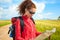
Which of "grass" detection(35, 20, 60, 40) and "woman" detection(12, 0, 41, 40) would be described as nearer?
"woman" detection(12, 0, 41, 40)

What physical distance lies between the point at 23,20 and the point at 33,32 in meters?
0.17

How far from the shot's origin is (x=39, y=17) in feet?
8.86

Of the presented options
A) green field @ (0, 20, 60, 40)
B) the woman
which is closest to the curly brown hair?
the woman

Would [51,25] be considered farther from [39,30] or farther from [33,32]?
[33,32]

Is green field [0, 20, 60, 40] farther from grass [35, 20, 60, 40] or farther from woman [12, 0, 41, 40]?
woman [12, 0, 41, 40]

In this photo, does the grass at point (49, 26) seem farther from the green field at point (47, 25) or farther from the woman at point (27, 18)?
the woman at point (27, 18)

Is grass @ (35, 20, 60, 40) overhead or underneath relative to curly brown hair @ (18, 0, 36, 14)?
underneath

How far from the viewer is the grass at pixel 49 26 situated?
2602 millimetres

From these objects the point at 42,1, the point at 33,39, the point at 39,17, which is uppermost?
the point at 42,1

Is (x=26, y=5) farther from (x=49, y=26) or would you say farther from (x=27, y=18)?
(x=49, y=26)

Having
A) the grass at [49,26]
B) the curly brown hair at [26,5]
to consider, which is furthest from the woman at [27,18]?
the grass at [49,26]

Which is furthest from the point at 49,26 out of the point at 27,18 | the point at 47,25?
the point at 27,18

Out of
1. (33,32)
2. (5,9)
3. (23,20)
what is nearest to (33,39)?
(33,32)

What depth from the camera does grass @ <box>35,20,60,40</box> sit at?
2.60 metres
